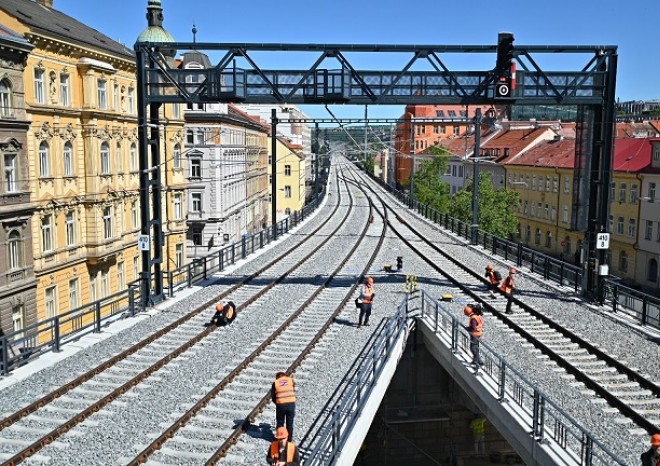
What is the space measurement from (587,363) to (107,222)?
1019 inches

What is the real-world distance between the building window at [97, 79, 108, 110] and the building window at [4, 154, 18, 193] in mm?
7390

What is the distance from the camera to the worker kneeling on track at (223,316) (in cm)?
1733

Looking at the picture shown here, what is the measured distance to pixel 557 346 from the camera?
15.8 meters

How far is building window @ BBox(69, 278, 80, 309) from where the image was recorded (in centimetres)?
3113

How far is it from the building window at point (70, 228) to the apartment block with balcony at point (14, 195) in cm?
360

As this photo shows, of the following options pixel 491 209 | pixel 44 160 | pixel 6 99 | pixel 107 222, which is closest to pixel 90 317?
pixel 107 222

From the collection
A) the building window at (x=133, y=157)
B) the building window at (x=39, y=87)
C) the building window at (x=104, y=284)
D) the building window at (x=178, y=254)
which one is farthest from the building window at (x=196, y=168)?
the building window at (x=39, y=87)

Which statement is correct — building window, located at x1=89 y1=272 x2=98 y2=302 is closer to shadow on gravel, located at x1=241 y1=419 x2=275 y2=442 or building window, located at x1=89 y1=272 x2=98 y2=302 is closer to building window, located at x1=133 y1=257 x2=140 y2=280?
building window, located at x1=133 y1=257 x2=140 y2=280

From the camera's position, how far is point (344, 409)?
1107cm

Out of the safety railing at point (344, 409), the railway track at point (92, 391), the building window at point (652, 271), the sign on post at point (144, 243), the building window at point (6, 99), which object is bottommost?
the building window at point (652, 271)

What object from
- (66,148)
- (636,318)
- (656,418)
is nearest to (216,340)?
(656,418)

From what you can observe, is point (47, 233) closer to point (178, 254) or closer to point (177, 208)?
point (177, 208)

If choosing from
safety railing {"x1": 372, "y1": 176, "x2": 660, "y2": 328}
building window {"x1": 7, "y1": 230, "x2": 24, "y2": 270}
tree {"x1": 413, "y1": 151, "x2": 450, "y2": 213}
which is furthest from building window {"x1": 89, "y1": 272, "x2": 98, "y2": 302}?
tree {"x1": 413, "y1": 151, "x2": 450, "y2": 213}

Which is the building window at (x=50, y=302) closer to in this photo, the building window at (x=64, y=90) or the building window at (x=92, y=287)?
the building window at (x=92, y=287)
